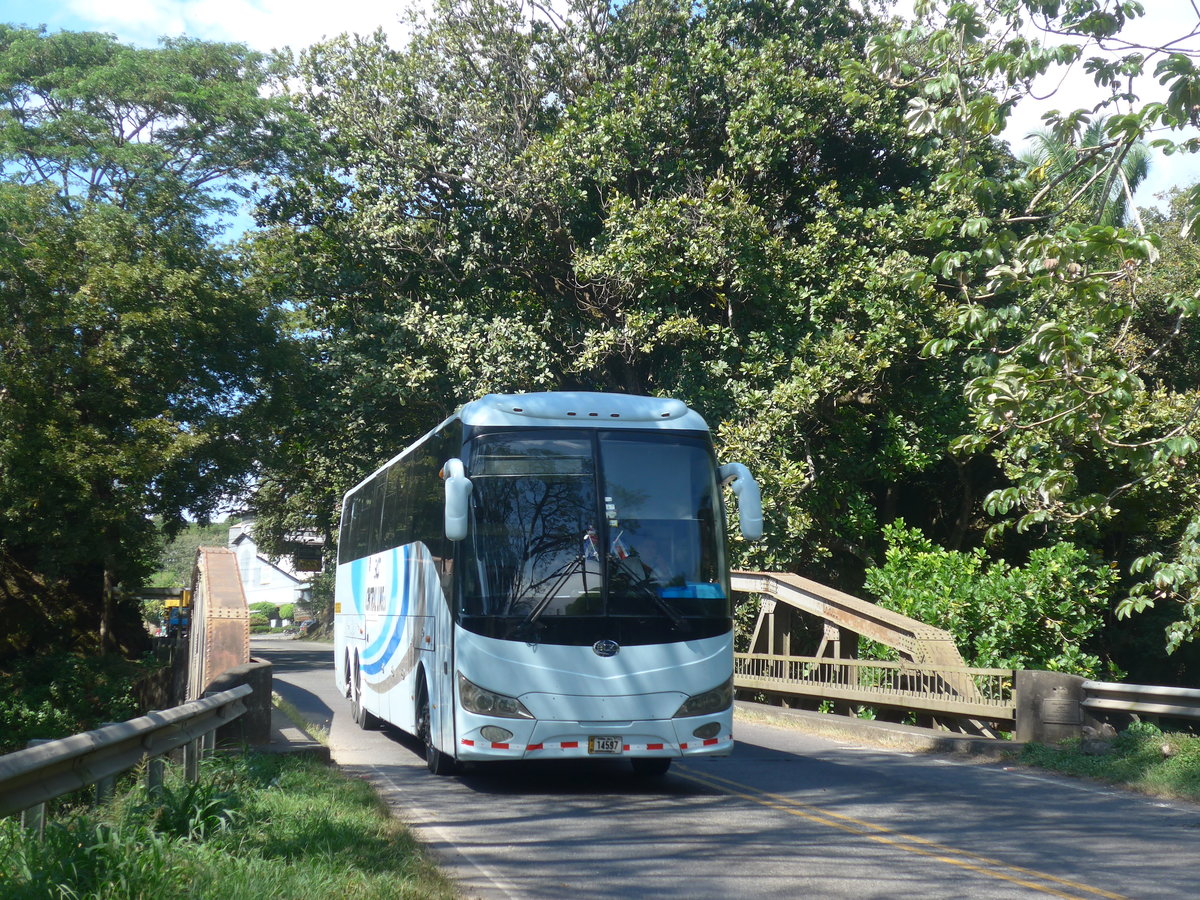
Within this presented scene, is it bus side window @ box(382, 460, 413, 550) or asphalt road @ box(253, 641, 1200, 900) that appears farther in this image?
bus side window @ box(382, 460, 413, 550)

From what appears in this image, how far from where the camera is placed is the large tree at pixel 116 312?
2541cm

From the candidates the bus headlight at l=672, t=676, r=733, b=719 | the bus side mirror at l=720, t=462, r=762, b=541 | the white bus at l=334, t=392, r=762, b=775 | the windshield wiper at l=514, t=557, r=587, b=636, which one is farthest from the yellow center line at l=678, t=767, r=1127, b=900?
the windshield wiper at l=514, t=557, r=587, b=636

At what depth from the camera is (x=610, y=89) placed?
2292 centimetres

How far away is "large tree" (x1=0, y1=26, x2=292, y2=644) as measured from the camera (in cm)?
2541

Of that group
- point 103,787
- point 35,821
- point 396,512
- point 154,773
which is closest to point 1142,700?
point 396,512

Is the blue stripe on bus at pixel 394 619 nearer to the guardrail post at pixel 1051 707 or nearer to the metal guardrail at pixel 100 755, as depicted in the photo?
the metal guardrail at pixel 100 755

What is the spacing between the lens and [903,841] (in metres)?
8.35

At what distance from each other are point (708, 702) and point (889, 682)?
679cm

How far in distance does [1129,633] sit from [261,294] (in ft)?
70.9

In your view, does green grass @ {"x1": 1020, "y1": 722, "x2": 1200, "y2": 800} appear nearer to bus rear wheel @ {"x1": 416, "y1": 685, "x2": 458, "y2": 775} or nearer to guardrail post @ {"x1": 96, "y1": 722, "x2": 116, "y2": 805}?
bus rear wheel @ {"x1": 416, "y1": 685, "x2": 458, "y2": 775}

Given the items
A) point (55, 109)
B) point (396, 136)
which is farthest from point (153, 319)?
point (55, 109)

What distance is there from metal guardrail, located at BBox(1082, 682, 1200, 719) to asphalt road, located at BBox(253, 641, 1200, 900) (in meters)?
1.39

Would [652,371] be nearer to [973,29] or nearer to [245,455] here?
[245,455]

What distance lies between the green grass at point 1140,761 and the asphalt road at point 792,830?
36cm
